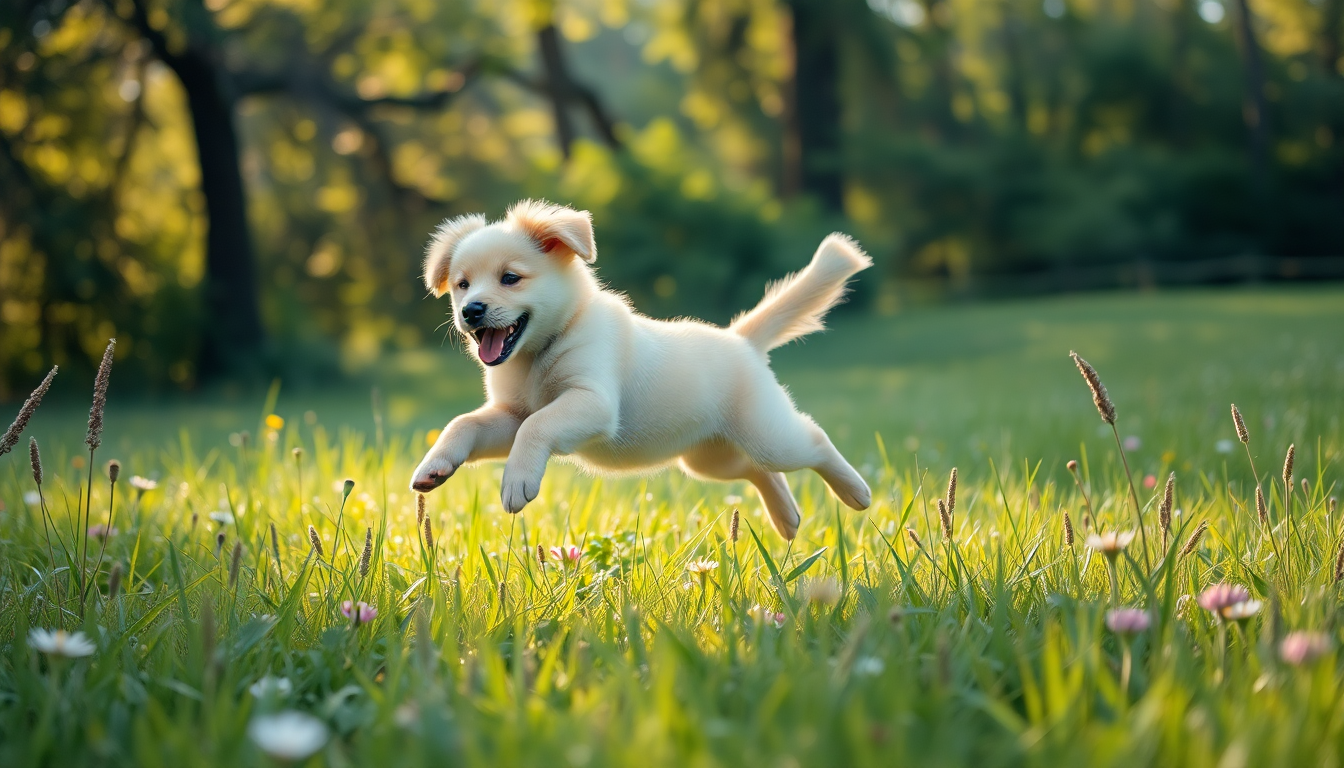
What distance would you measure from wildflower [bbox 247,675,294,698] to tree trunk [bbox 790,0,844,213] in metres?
19.8

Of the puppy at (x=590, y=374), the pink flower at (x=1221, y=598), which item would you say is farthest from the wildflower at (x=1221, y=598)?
the puppy at (x=590, y=374)

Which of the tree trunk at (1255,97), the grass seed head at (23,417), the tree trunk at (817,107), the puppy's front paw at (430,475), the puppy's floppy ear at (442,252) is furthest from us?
the tree trunk at (1255,97)

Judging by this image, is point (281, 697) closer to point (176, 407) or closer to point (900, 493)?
point (900, 493)

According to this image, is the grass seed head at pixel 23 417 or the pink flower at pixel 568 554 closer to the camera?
the grass seed head at pixel 23 417

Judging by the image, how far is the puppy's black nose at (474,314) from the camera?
289 cm

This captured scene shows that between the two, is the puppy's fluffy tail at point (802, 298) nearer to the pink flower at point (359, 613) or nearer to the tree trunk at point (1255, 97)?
the pink flower at point (359, 613)

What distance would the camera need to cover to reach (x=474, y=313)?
2.90 metres

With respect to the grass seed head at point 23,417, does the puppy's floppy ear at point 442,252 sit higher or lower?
higher

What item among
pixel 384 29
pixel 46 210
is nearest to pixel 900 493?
pixel 46 210

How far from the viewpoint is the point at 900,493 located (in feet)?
12.8

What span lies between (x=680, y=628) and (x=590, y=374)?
0.86 meters

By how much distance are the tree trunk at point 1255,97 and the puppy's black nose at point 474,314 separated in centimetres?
2613

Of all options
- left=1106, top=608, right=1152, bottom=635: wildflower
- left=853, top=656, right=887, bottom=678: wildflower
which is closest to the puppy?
left=853, top=656, right=887, bottom=678: wildflower

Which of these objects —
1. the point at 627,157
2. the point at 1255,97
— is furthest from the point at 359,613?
the point at 1255,97
